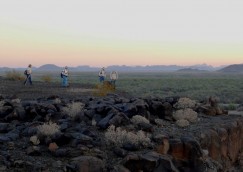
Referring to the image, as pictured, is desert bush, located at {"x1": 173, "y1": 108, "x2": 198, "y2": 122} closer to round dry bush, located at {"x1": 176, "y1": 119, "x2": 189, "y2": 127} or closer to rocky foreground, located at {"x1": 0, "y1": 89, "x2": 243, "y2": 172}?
rocky foreground, located at {"x1": 0, "y1": 89, "x2": 243, "y2": 172}

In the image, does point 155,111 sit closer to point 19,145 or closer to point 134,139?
point 134,139

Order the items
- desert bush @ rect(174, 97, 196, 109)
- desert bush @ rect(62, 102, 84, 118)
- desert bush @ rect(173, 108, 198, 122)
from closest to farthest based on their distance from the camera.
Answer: desert bush @ rect(62, 102, 84, 118) < desert bush @ rect(173, 108, 198, 122) < desert bush @ rect(174, 97, 196, 109)

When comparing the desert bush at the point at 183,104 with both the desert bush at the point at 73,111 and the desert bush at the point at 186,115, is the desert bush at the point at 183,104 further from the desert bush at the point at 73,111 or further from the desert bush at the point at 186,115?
the desert bush at the point at 73,111

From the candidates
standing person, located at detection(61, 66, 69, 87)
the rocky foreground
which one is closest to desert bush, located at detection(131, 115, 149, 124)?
the rocky foreground

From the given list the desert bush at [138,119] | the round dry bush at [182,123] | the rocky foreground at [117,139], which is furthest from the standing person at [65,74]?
the desert bush at [138,119]

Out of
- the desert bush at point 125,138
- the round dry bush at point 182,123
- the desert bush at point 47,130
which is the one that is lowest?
the round dry bush at point 182,123

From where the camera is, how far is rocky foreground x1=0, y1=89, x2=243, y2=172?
11.2 m

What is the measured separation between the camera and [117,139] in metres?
12.8

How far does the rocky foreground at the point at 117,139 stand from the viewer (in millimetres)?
11156

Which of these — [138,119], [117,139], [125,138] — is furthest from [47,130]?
[138,119]

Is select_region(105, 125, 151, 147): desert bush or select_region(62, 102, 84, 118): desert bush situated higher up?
select_region(62, 102, 84, 118): desert bush

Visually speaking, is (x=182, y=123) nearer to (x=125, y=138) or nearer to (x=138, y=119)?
(x=138, y=119)

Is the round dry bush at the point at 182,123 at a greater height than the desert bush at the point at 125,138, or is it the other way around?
the desert bush at the point at 125,138

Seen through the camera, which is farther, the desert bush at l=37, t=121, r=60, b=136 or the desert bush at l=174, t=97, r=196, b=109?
the desert bush at l=174, t=97, r=196, b=109
